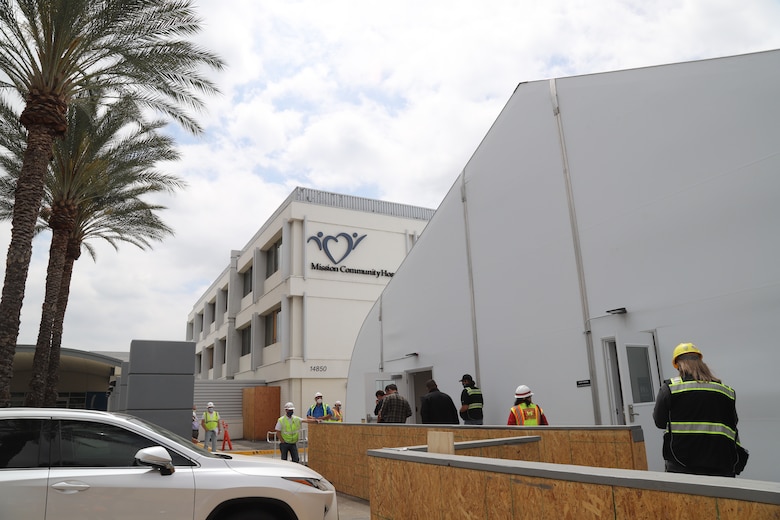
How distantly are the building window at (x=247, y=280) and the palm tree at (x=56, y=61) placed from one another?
25790mm

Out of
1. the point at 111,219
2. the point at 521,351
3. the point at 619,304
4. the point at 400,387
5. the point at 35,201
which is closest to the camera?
the point at 619,304

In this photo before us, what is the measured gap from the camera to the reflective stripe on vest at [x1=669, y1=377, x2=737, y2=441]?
4289mm

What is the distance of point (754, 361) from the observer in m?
7.34

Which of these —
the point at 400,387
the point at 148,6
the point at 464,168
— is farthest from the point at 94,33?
the point at 400,387

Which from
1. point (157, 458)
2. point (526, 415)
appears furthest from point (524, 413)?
point (157, 458)

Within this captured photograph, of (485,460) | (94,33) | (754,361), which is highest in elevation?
(94,33)

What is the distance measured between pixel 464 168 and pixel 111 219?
1442 centimetres

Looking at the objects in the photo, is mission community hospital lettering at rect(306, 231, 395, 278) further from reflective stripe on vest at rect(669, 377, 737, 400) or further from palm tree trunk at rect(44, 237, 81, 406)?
reflective stripe on vest at rect(669, 377, 737, 400)

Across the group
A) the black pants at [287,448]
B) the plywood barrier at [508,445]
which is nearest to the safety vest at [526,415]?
the plywood barrier at [508,445]

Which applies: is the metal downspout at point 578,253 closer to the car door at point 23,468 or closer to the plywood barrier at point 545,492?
the plywood barrier at point 545,492

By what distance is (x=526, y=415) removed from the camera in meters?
8.66

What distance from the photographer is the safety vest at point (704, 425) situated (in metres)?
4.28

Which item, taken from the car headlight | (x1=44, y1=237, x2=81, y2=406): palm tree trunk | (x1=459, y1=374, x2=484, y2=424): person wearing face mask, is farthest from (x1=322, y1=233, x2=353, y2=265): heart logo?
the car headlight

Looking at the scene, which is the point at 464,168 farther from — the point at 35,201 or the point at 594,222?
the point at 35,201
